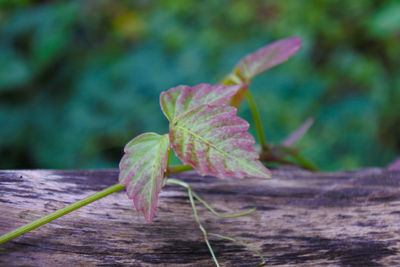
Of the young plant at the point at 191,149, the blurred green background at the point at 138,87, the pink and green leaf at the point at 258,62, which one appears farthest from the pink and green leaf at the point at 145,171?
the blurred green background at the point at 138,87

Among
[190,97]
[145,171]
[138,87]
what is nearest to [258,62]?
[190,97]

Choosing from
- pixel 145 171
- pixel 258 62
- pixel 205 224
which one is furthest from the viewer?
pixel 258 62

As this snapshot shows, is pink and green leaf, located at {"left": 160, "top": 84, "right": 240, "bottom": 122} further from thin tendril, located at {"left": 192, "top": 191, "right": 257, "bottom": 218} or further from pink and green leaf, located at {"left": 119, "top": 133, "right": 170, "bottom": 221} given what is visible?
thin tendril, located at {"left": 192, "top": 191, "right": 257, "bottom": 218}

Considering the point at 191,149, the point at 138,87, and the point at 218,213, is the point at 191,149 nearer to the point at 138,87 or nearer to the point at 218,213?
the point at 218,213

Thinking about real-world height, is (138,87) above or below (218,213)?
above

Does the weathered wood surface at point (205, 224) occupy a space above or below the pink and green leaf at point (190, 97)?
below

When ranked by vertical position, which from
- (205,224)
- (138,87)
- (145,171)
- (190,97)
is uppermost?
(138,87)

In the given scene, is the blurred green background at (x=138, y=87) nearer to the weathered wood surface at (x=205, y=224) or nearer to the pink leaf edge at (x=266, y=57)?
the pink leaf edge at (x=266, y=57)
